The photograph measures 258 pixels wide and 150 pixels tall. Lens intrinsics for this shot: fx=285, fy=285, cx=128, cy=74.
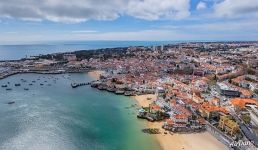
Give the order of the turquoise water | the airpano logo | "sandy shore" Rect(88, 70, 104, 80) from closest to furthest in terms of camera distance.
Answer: the airpano logo → the turquoise water → "sandy shore" Rect(88, 70, 104, 80)

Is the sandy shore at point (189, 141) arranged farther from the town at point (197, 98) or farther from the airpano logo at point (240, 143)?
the airpano logo at point (240, 143)

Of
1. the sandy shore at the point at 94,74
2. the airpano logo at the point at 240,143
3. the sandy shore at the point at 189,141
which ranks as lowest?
the sandy shore at the point at 189,141

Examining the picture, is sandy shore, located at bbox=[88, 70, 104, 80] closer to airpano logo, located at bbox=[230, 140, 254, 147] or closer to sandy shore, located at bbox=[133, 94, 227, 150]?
sandy shore, located at bbox=[133, 94, 227, 150]

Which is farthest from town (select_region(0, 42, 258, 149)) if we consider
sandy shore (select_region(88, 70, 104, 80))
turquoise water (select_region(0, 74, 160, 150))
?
turquoise water (select_region(0, 74, 160, 150))

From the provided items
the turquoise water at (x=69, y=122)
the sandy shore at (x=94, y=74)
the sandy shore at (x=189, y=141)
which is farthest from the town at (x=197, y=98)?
the turquoise water at (x=69, y=122)

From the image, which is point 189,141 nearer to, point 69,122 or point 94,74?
point 69,122

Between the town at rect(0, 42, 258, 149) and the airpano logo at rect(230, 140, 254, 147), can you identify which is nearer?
the airpano logo at rect(230, 140, 254, 147)

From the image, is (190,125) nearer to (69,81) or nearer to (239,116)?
(239,116)

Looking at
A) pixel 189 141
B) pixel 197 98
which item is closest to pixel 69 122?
pixel 189 141
